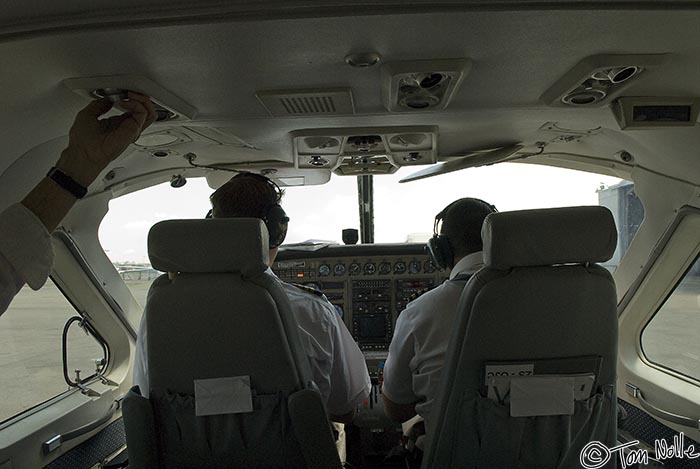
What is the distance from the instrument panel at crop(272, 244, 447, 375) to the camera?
354 centimetres

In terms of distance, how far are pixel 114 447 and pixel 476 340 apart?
2.46 m

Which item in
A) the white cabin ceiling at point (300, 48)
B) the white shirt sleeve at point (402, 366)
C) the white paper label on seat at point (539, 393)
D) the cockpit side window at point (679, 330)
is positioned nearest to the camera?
the white cabin ceiling at point (300, 48)

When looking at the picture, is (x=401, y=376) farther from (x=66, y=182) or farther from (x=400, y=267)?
(x=400, y=267)

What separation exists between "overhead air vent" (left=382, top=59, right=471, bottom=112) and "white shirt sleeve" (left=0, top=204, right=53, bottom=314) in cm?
100

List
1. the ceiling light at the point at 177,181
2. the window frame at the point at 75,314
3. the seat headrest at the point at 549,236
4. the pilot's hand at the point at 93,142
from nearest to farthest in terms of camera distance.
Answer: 1. the pilot's hand at the point at 93,142
2. the seat headrest at the point at 549,236
3. the window frame at the point at 75,314
4. the ceiling light at the point at 177,181

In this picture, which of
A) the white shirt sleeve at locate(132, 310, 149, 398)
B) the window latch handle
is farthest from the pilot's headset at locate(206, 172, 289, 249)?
the window latch handle

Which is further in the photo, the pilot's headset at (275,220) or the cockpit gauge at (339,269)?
the cockpit gauge at (339,269)

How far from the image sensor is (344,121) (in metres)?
2.12

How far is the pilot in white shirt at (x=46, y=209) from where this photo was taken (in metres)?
0.92

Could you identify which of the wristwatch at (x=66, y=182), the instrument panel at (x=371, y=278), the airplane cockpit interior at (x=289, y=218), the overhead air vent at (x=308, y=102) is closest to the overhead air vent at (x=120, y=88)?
the airplane cockpit interior at (x=289, y=218)

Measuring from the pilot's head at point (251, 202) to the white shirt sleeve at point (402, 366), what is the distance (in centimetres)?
55

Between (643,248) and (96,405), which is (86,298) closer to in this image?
(96,405)

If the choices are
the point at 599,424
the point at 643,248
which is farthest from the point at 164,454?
the point at 643,248

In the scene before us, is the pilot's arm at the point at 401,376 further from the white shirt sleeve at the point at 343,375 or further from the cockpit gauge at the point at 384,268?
the cockpit gauge at the point at 384,268
